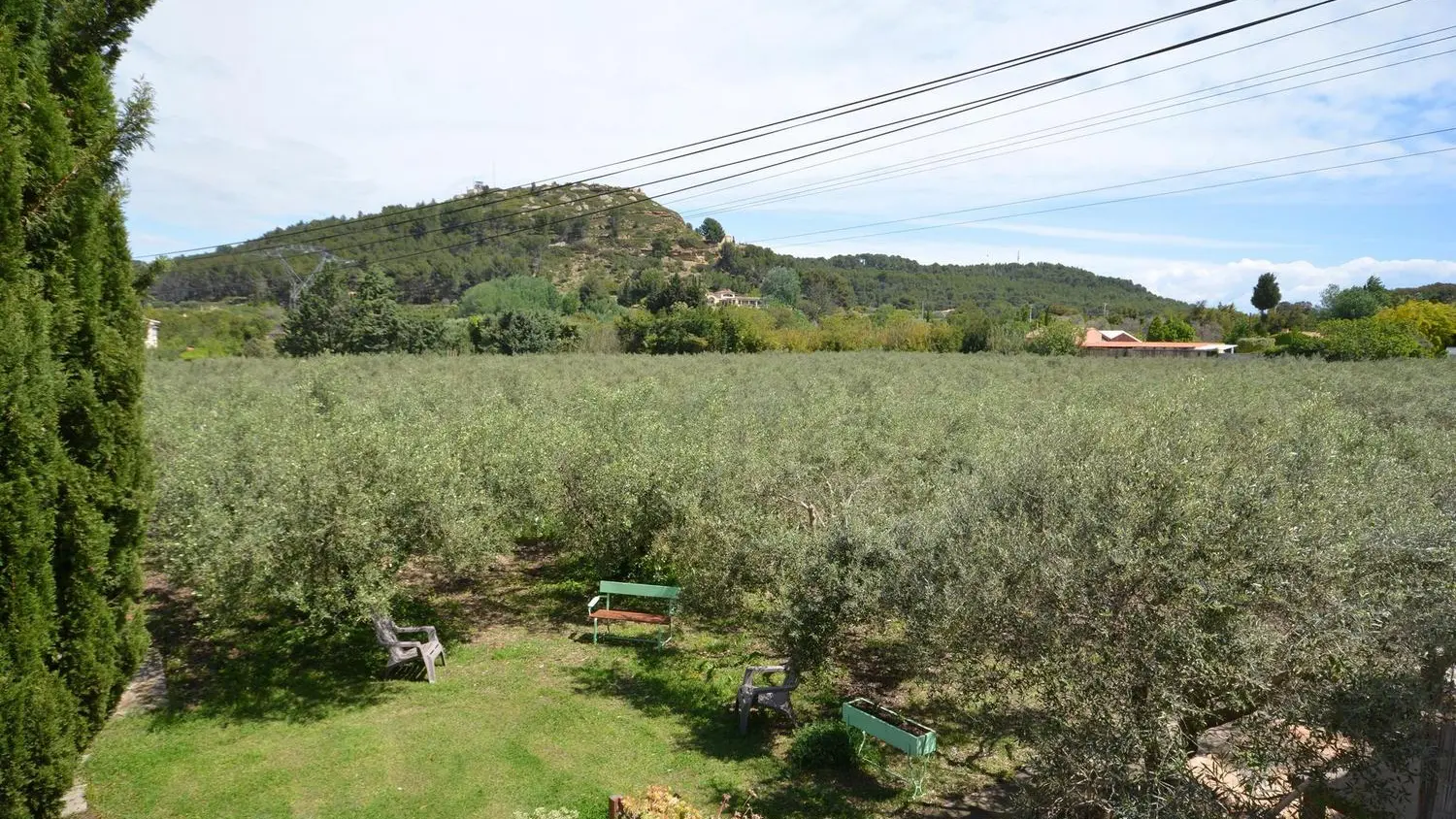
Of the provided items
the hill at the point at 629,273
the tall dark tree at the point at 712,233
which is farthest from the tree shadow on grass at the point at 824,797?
the tall dark tree at the point at 712,233

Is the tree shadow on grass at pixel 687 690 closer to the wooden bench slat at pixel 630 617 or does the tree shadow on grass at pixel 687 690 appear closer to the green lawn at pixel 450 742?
the green lawn at pixel 450 742

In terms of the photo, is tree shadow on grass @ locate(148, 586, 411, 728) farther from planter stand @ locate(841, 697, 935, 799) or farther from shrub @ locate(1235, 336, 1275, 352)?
shrub @ locate(1235, 336, 1275, 352)

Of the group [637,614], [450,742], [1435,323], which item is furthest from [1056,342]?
[450,742]

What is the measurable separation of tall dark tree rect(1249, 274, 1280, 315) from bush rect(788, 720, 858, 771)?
4360 inches

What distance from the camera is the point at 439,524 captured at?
11094mm

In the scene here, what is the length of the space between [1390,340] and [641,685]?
46553 millimetres

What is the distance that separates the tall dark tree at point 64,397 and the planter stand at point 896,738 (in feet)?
25.2

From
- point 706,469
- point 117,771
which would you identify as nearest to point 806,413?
point 706,469

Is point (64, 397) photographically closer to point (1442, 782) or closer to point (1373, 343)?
point (1442, 782)

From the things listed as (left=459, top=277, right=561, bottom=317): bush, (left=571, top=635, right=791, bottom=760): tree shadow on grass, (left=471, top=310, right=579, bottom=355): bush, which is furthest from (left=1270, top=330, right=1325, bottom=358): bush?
(left=459, top=277, right=561, bottom=317): bush

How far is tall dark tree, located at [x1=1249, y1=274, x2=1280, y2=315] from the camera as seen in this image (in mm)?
93688

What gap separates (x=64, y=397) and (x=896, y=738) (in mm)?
8890

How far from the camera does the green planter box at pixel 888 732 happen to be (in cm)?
820

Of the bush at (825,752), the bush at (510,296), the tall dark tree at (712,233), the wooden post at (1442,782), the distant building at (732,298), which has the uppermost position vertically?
the tall dark tree at (712,233)
